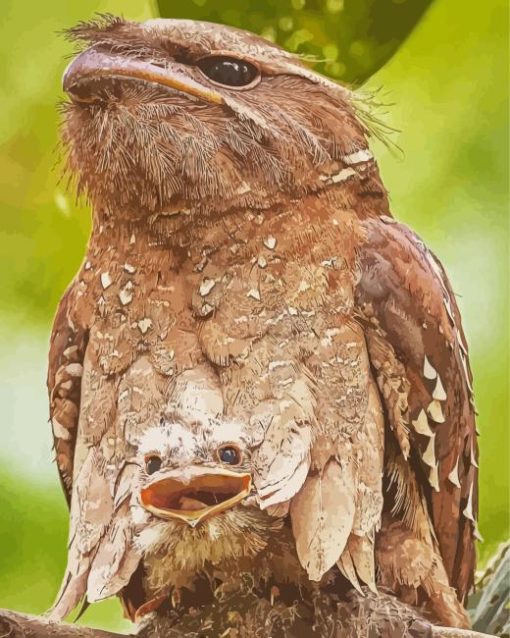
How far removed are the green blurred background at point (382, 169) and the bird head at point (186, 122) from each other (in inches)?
3.0

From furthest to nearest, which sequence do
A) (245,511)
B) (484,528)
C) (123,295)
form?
(484,528)
(123,295)
(245,511)

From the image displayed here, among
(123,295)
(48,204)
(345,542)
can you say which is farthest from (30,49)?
(345,542)

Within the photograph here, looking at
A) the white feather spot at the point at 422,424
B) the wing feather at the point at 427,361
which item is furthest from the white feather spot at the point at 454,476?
the white feather spot at the point at 422,424

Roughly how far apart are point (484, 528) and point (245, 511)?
0.63 metres

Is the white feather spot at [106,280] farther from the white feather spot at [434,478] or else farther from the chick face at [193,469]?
the white feather spot at [434,478]

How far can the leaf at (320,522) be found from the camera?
190 cm

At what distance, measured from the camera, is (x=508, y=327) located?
7.29ft

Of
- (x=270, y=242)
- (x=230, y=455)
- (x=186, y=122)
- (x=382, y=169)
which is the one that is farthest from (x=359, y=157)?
(x=230, y=455)

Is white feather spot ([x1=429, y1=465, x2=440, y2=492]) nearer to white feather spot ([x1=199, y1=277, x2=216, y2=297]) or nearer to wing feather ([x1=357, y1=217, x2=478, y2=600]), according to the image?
wing feather ([x1=357, y1=217, x2=478, y2=600])

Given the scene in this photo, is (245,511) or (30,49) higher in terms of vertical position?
(30,49)

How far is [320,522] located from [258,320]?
1.43 ft

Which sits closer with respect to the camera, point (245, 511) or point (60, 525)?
point (245, 511)

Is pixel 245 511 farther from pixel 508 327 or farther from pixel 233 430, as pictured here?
pixel 508 327

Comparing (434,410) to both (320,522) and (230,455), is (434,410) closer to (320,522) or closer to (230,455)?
(320,522)
